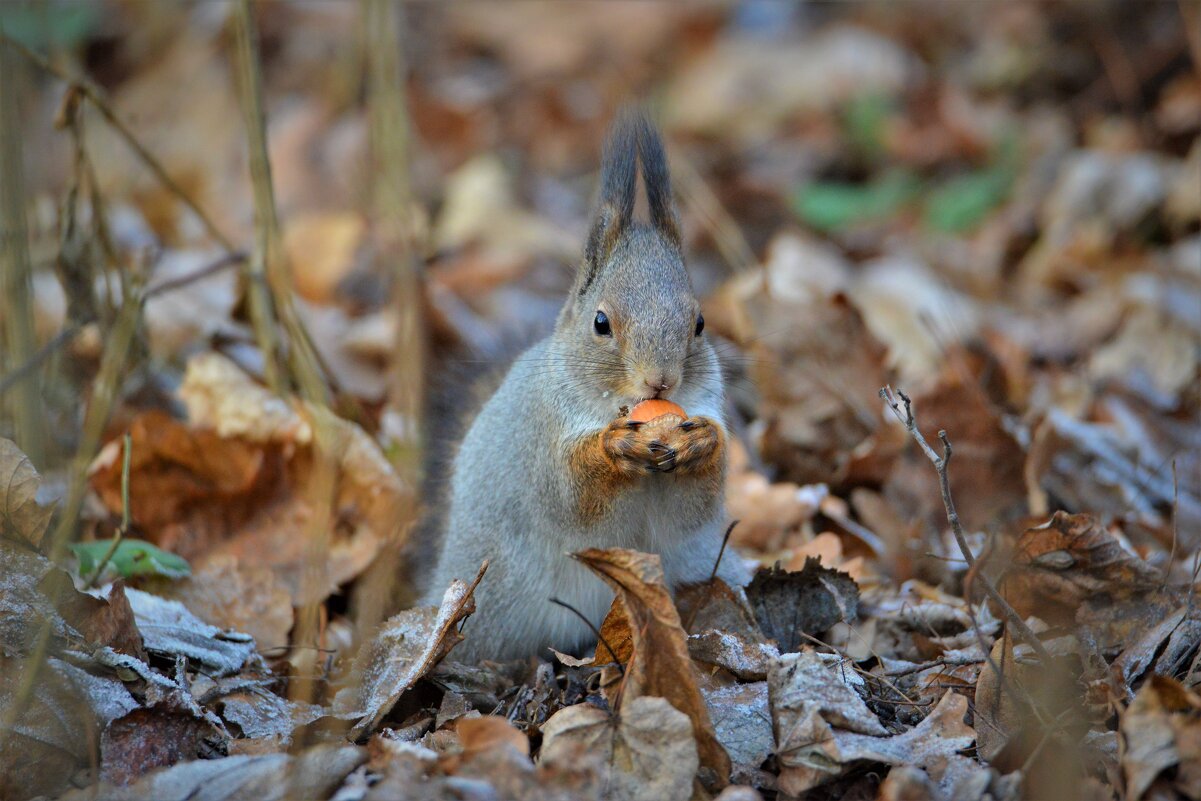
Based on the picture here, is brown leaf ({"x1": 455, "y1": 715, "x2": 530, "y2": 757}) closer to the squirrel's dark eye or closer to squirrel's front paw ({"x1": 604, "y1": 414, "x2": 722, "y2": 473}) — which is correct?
squirrel's front paw ({"x1": 604, "y1": 414, "x2": 722, "y2": 473})

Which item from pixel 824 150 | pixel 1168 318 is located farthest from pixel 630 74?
pixel 1168 318

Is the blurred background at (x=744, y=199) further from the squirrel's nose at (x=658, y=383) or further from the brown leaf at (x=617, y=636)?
the brown leaf at (x=617, y=636)

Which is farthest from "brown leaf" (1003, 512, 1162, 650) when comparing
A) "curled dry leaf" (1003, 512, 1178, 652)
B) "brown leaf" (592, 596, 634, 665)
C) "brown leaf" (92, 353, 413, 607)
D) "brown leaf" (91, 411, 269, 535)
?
"brown leaf" (91, 411, 269, 535)

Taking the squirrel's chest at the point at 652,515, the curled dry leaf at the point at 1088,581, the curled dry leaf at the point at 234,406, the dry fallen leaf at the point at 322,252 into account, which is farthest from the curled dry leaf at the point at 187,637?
the dry fallen leaf at the point at 322,252

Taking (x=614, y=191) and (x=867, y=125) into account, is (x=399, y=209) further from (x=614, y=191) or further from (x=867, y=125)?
(x=867, y=125)

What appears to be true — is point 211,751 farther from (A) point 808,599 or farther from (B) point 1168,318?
(B) point 1168,318

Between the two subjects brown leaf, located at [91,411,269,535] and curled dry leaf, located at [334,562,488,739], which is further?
brown leaf, located at [91,411,269,535]
